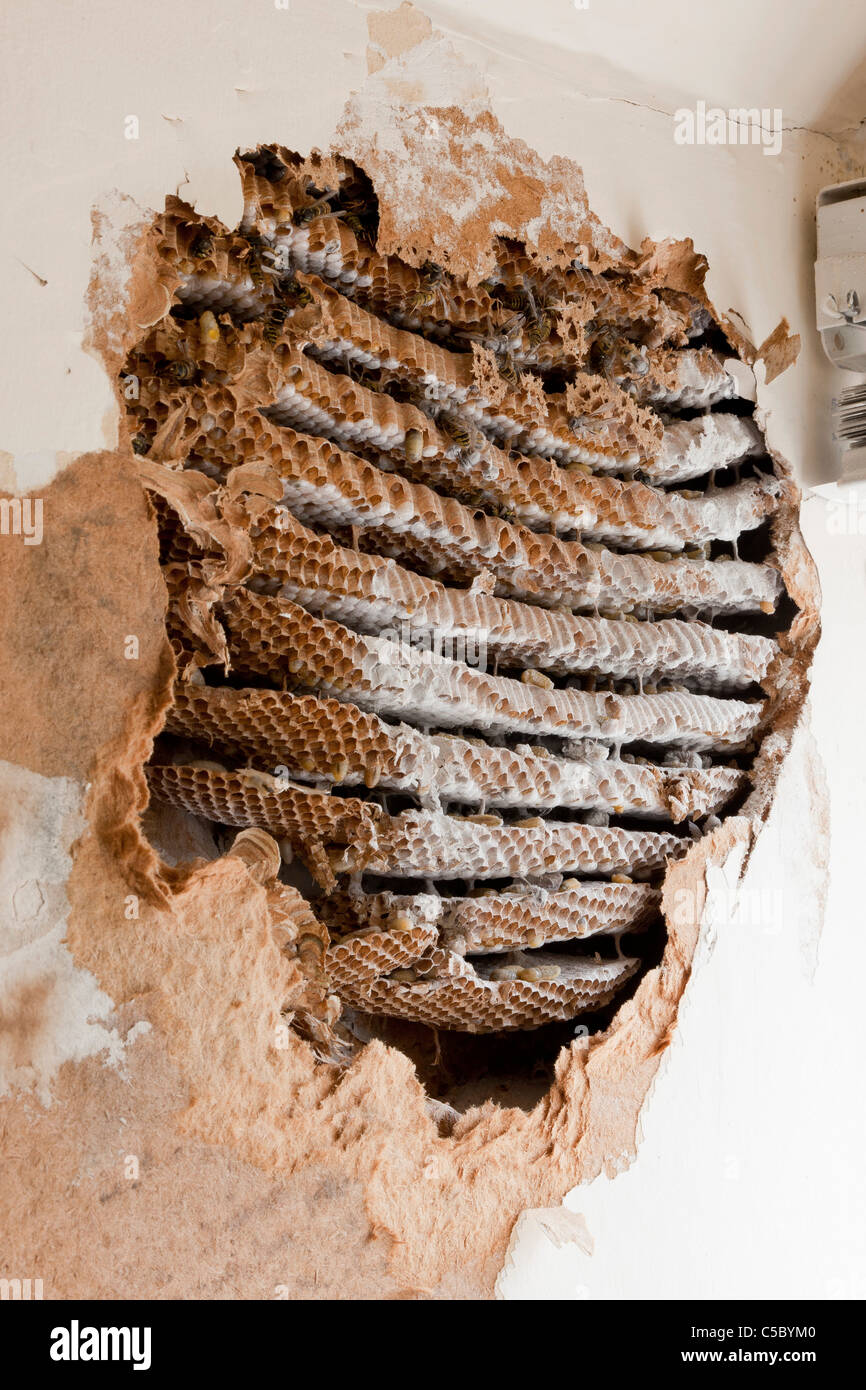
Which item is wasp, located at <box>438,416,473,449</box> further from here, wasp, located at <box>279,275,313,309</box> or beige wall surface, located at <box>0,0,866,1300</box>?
beige wall surface, located at <box>0,0,866,1300</box>

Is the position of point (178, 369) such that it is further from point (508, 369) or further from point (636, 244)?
point (636, 244)

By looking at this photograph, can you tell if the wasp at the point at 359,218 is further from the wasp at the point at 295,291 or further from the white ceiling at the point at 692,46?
the white ceiling at the point at 692,46

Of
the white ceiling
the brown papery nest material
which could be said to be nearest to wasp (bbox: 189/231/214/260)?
the brown papery nest material

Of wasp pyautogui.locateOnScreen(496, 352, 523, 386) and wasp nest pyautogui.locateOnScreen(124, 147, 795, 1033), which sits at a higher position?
wasp pyautogui.locateOnScreen(496, 352, 523, 386)

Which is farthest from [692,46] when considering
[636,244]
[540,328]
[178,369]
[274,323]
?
[178,369]

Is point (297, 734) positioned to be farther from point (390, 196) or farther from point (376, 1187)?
point (390, 196)
